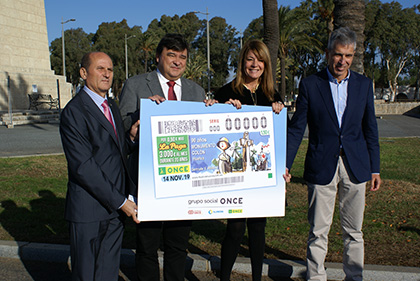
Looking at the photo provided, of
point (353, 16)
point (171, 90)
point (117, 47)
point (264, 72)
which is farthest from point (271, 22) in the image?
point (117, 47)

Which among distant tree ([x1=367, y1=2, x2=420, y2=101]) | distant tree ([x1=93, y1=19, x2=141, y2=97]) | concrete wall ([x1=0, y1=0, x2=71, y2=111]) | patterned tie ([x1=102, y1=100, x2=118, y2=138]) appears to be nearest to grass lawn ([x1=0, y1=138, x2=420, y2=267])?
patterned tie ([x1=102, y1=100, x2=118, y2=138])

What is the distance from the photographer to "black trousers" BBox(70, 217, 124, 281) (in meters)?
2.81

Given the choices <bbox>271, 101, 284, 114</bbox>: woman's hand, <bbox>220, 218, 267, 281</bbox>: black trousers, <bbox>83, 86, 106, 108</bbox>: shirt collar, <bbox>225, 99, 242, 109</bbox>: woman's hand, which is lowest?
<bbox>220, 218, 267, 281</bbox>: black trousers

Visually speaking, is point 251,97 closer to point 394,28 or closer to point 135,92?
point 135,92

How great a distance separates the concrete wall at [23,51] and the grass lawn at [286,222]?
21291 mm

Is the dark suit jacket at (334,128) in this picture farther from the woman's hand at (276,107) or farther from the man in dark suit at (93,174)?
the man in dark suit at (93,174)

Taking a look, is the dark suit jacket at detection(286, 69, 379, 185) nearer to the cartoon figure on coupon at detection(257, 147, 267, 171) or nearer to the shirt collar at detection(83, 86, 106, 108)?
the cartoon figure on coupon at detection(257, 147, 267, 171)

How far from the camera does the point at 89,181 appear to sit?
8.88 ft

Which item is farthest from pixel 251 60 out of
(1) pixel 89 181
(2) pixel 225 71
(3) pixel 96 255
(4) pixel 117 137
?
(2) pixel 225 71

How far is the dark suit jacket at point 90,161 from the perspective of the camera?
8.88 ft

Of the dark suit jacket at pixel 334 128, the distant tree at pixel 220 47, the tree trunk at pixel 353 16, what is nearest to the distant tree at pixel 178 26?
the distant tree at pixel 220 47

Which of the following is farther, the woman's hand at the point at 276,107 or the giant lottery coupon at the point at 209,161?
the woman's hand at the point at 276,107

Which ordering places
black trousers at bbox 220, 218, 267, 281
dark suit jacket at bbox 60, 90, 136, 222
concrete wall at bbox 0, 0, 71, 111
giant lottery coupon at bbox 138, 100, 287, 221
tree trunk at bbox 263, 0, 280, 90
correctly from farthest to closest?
concrete wall at bbox 0, 0, 71, 111 → tree trunk at bbox 263, 0, 280, 90 → black trousers at bbox 220, 218, 267, 281 → giant lottery coupon at bbox 138, 100, 287, 221 → dark suit jacket at bbox 60, 90, 136, 222

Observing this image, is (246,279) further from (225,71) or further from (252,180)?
(225,71)
